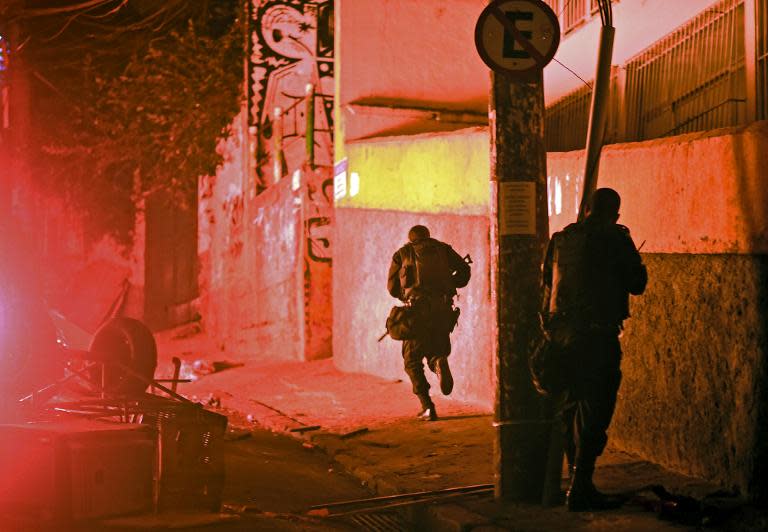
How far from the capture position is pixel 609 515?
5.71 m

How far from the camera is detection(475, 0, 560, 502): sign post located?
5.99m

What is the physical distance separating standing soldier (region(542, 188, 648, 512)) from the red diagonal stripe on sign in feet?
2.95

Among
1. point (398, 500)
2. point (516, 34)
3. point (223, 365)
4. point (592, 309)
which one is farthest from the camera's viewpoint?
point (223, 365)

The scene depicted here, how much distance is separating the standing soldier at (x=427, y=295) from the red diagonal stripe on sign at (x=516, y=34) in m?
3.84

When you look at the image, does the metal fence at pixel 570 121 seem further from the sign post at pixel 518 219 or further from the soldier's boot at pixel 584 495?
the soldier's boot at pixel 584 495

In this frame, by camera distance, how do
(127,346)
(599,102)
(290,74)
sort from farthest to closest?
(290,74), (127,346), (599,102)

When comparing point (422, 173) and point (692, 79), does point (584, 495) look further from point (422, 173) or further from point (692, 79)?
point (422, 173)

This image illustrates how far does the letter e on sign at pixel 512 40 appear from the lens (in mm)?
5965

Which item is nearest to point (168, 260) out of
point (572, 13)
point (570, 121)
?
point (572, 13)

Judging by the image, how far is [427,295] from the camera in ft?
31.7

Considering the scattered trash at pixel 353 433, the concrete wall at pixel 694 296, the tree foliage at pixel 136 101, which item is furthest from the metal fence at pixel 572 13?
the tree foliage at pixel 136 101

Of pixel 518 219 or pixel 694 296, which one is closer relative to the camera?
pixel 518 219

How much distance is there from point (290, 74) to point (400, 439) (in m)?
11.2

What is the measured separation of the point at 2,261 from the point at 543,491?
16.7ft
